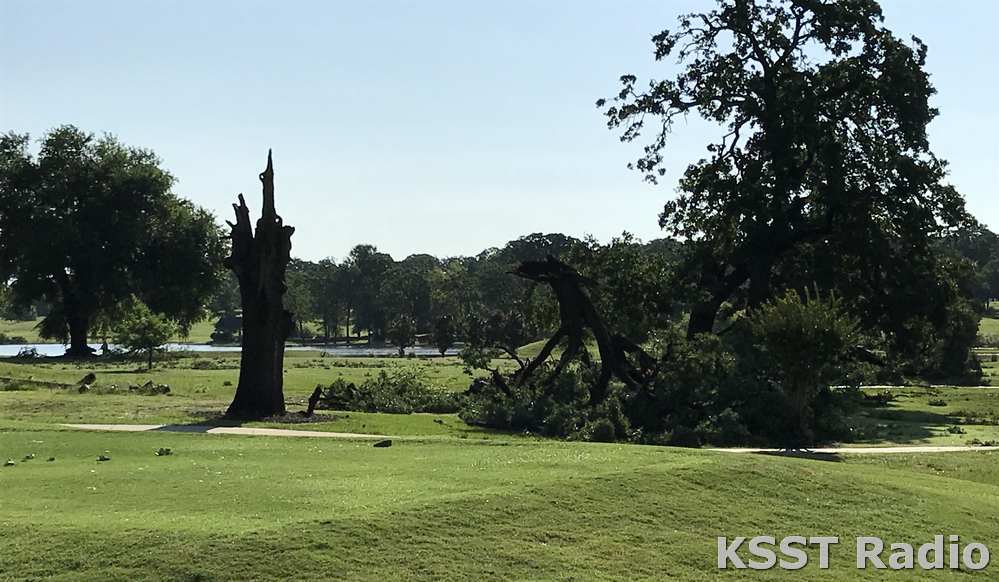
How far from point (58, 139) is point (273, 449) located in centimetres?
6385

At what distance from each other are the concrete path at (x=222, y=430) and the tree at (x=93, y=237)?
48835mm

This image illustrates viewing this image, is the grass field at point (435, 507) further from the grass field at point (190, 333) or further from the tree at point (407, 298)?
the grass field at point (190, 333)

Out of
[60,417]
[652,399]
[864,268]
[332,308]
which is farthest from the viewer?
Answer: [332,308]

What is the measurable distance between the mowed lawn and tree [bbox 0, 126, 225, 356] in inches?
2178

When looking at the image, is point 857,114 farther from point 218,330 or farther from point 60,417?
point 218,330

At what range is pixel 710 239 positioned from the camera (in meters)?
52.0

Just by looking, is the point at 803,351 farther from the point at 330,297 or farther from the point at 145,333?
the point at 330,297

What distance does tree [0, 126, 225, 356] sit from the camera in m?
74.3

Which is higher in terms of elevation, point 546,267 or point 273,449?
point 546,267

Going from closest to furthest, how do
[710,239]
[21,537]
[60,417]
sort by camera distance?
1. [21,537]
2. [60,417]
3. [710,239]

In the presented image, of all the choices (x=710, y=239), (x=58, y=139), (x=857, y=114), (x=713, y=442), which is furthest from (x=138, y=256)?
(x=713, y=442)

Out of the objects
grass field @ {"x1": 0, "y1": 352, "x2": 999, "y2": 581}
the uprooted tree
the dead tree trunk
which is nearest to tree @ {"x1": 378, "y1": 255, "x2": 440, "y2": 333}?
the uprooted tree

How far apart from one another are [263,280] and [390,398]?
7.53 metres

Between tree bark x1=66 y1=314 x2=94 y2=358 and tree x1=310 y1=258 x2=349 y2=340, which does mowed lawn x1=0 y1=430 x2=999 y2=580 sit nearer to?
tree bark x1=66 y1=314 x2=94 y2=358
